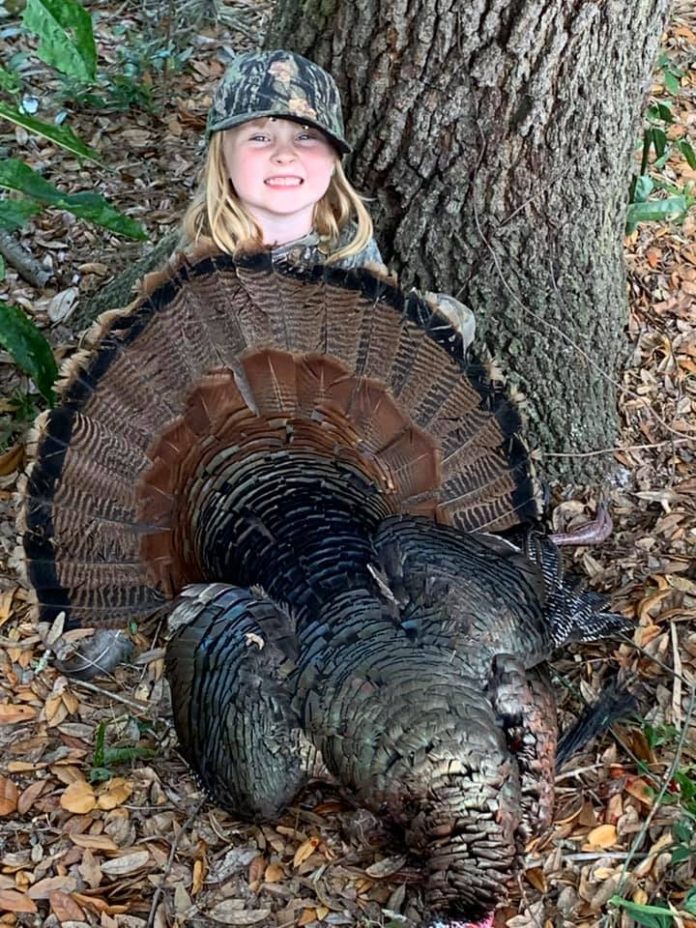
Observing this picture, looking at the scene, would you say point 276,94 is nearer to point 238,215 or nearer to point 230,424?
point 238,215

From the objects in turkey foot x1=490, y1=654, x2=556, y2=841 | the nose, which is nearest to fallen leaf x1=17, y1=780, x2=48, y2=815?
turkey foot x1=490, y1=654, x2=556, y2=841

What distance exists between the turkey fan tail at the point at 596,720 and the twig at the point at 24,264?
2.32m

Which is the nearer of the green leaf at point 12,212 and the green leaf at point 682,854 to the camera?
the green leaf at point 682,854

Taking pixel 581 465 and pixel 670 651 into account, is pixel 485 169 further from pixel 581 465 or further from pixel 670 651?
pixel 670 651

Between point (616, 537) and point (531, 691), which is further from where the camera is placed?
point (616, 537)

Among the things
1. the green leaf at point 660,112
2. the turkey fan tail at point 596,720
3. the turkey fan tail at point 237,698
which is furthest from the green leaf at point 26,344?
the green leaf at point 660,112

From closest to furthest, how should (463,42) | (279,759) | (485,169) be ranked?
(279,759) < (463,42) < (485,169)

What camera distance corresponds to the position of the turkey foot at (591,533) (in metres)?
2.89

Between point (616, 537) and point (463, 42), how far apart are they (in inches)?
56.7

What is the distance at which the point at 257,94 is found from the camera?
8.07 ft

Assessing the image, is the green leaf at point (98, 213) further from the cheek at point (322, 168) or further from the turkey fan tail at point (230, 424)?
the cheek at point (322, 168)

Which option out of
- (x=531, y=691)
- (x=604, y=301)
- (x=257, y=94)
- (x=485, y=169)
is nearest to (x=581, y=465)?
(x=604, y=301)

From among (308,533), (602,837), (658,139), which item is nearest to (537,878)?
(602,837)

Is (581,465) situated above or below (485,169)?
below
